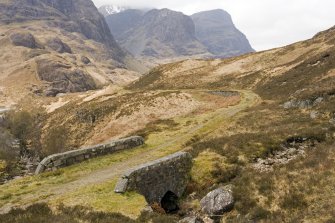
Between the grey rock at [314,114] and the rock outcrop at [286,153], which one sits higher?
the grey rock at [314,114]

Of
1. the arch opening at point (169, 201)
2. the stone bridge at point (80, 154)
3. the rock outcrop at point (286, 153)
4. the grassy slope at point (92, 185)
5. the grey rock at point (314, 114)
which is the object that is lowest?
the arch opening at point (169, 201)

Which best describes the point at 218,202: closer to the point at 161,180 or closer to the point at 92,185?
the point at 161,180

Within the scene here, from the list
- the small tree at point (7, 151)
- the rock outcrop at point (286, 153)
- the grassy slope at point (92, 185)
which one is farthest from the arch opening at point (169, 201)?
the small tree at point (7, 151)

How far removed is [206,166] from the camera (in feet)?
112

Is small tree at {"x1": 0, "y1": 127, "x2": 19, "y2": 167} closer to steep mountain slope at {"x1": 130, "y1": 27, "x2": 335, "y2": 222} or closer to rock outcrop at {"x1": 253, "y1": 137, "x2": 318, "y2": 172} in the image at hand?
steep mountain slope at {"x1": 130, "y1": 27, "x2": 335, "y2": 222}

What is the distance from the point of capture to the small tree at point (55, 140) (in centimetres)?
7638

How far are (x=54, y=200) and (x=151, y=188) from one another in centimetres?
710

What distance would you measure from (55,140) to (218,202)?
59.2m

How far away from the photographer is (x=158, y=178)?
98.7ft

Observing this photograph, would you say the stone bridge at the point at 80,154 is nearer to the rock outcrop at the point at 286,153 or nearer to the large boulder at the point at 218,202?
the rock outcrop at the point at 286,153

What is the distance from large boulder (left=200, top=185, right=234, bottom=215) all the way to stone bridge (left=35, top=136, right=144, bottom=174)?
1415cm

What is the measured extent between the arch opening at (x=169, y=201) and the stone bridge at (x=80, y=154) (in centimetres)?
976

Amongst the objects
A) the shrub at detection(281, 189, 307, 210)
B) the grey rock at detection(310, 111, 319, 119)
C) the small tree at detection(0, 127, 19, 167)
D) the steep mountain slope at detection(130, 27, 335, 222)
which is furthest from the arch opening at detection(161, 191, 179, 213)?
the small tree at detection(0, 127, 19, 167)

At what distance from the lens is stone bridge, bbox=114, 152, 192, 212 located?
2814 centimetres
